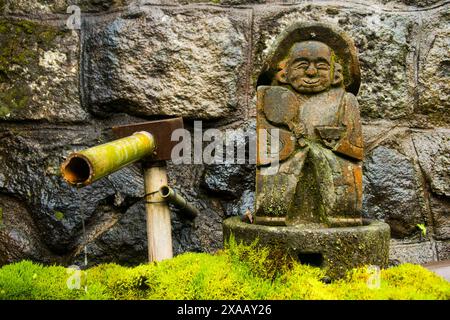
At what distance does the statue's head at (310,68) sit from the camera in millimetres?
1506

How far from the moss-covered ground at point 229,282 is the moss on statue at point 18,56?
0.68 metres

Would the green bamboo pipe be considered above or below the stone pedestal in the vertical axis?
above

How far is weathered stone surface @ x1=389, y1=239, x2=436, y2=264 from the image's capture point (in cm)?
185

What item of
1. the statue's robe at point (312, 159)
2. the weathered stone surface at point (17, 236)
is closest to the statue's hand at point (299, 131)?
the statue's robe at point (312, 159)

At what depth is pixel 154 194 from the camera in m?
1.55

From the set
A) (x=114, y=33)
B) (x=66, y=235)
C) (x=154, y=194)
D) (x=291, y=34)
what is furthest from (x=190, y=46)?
(x=66, y=235)

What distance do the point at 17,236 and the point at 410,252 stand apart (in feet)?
4.36

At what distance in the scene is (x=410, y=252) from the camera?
1857 mm

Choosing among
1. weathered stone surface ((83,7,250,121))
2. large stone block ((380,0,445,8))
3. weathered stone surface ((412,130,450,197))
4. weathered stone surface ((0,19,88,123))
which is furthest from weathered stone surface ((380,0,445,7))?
weathered stone surface ((0,19,88,123))

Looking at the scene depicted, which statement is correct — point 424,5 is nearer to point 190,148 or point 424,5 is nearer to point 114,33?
point 190,148

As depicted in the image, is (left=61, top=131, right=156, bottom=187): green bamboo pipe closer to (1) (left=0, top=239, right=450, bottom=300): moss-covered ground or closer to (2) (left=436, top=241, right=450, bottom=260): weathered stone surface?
(1) (left=0, top=239, right=450, bottom=300): moss-covered ground

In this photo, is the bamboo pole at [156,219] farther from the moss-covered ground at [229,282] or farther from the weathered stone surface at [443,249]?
the weathered stone surface at [443,249]
